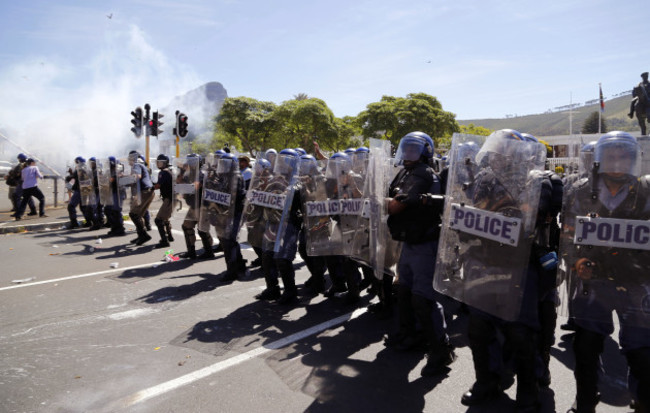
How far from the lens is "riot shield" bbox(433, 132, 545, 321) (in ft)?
9.14

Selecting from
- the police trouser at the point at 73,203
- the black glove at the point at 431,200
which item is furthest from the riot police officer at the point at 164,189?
the black glove at the point at 431,200

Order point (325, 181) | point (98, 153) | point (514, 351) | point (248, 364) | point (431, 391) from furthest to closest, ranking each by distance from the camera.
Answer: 1. point (98, 153)
2. point (325, 181)
3. point (248, 364)
4. point (431, 391)
5. point (514, 351)

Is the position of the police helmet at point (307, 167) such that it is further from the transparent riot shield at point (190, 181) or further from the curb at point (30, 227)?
the curb at point (30, 227)

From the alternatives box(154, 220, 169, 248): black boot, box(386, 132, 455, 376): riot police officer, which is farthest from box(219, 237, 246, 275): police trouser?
box(386, 132, 455, 376): riot police officer

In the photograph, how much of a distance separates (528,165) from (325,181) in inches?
100

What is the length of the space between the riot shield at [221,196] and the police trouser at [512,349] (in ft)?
13.6

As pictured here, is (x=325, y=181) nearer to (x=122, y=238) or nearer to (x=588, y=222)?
(x=588, y=222)

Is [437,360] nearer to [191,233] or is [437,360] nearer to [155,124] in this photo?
[191,233]

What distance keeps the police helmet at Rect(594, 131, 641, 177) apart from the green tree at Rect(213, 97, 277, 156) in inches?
1535

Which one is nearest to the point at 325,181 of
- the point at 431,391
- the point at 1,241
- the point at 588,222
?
the point at 431,391

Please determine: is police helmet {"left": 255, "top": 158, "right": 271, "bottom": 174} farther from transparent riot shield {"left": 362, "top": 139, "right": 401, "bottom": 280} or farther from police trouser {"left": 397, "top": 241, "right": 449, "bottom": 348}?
police trouser {"left": 397, "top": 241, "right": 449, "bottom": 348}

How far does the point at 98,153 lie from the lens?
3125 inches

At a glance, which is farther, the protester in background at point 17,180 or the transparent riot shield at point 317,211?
the protester in background at point 17,180

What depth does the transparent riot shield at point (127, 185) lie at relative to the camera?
376 inches
